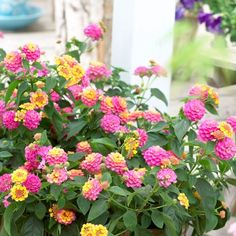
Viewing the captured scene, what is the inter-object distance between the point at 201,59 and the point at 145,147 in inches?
22.1

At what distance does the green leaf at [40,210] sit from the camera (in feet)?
3.07

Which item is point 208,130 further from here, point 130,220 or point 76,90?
point 76,90

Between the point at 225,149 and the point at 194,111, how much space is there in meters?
0.09

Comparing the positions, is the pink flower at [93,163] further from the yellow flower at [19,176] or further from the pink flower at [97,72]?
the pink flower at [97,72]

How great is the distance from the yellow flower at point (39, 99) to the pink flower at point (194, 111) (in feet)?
0.86

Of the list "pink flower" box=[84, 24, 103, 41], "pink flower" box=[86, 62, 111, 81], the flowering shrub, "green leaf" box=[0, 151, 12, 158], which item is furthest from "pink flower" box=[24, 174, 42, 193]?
"pink flower" box=[84, 24, 103, 41]

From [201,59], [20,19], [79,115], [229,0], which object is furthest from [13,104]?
[20,19]

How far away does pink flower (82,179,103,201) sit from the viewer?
0.86m

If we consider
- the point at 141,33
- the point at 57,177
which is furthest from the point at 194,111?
the point at 141,33

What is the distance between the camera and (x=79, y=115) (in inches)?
45.0

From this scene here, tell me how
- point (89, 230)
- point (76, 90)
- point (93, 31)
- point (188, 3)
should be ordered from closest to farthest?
point (188, 3) → point (89, 230) → point (76, 90) → point (93, 31)

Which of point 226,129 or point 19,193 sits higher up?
point 226,129

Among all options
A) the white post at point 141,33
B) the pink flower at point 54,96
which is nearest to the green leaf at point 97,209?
the pink flower at point 54,96

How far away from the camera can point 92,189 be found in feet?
2.82
